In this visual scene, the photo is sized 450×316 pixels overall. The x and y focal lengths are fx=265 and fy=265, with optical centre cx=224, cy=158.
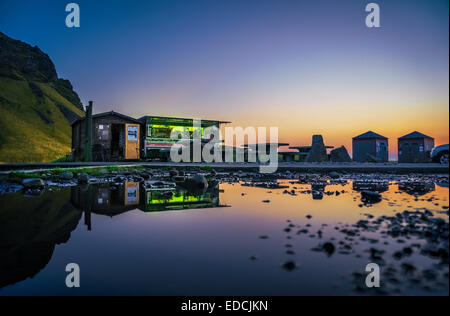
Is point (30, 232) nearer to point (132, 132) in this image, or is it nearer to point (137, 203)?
point (137, 203)

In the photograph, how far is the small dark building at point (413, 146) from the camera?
35.9 m

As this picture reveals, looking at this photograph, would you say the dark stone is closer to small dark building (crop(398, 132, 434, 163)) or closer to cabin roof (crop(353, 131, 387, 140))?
small dark building (crop(398, 132, 434, 163))

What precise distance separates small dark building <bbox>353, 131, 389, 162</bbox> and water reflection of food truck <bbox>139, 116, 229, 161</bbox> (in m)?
21.8

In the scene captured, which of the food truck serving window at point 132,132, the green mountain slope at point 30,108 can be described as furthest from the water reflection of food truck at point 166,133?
the green mountain slope at point 30,108

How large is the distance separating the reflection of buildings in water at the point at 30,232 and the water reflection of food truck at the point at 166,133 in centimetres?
2529

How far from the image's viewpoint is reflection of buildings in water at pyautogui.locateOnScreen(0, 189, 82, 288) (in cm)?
270

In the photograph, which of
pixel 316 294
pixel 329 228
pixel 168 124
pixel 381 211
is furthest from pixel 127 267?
pixel 168 124

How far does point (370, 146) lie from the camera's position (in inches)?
1513

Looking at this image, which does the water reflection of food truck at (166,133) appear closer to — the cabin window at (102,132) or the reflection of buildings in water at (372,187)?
the cabin window at (102,132)

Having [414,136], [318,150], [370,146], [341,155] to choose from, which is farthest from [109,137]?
[414,136]

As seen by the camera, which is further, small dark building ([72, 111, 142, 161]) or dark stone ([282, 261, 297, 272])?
small dark building ([72, 111, 142, 161])

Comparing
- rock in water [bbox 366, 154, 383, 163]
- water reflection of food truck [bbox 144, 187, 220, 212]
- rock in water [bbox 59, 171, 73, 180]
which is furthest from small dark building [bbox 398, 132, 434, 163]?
rock in water [bbox 59, 171, 73, 180]
